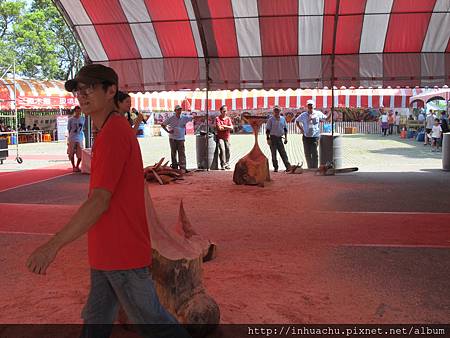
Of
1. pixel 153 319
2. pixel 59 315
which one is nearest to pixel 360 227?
pixel 59 315

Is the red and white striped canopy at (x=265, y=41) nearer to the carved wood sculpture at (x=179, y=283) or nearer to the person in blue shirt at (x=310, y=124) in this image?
the person in blue shirt at (x=310, y=124)

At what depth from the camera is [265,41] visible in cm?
1352

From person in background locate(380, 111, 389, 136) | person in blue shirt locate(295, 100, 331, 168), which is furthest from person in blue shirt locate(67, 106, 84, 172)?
person in background locate(380, 111, 389, 136)

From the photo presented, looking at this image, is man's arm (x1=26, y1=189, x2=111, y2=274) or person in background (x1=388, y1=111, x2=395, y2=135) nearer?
man's arm (x1=26, y1=189, x2=111, y2=274)

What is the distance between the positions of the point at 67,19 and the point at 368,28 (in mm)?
7850

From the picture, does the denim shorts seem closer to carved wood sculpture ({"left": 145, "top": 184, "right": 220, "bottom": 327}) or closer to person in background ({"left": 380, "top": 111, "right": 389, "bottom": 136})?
carved wood sculpture ({"left": 145, "top": 184, "right": 220, "bottom": 327})

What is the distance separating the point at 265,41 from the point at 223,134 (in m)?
2.79

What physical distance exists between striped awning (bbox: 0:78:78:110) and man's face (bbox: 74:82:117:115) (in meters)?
24.1

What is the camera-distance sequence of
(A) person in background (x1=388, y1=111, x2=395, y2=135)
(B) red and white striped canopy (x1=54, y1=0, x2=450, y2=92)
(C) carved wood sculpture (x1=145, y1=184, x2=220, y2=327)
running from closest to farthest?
1. (C) carved wood sculpture (x1=145, y1=184, x2=220, y2=327)
2. (B) red and white striped canopy (x1=54, y1=0, x2=450, y2=92)
3. (A) person in background (x1=388, y1=111, x2=395, y2=135)

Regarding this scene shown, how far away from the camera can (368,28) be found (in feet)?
42.7

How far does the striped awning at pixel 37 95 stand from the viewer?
2567cm

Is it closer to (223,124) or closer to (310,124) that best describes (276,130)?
(310,124)

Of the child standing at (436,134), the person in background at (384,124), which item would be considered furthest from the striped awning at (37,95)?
the person in background at (384,124)

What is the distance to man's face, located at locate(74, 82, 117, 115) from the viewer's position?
2439mm
